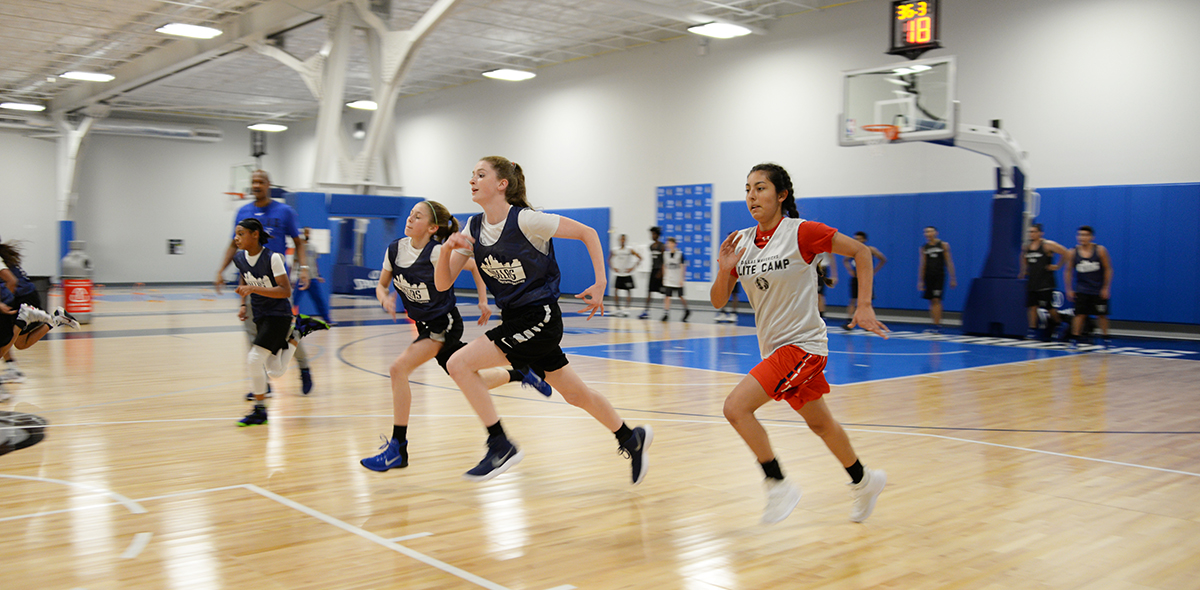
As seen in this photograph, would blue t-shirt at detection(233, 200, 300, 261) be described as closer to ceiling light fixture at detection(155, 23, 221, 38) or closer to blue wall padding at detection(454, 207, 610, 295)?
ceiling light fixture at detection(155, 23, 221, 38)

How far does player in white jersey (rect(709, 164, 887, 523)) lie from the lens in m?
4.02

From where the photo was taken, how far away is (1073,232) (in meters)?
15.3

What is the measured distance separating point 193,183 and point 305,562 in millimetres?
33847

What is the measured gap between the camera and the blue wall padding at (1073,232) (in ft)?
47.2

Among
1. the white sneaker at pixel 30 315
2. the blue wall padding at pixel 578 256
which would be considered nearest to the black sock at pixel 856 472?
the white sneaker at pixel 30 315

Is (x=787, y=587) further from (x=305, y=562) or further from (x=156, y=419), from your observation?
(x=156, y=419)

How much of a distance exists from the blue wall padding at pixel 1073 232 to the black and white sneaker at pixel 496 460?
43.7 ft

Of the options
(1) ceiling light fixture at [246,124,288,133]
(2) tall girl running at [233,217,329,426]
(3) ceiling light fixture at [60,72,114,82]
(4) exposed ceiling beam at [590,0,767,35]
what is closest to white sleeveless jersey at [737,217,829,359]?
(2) tall girl running at [233,217,329,426]

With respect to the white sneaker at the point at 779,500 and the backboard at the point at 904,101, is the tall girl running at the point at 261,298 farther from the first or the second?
the backboard at the point at 904,101

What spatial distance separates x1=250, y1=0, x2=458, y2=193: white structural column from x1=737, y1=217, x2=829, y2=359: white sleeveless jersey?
13723 millimetres

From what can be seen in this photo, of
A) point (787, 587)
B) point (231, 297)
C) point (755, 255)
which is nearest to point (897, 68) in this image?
point (755, 255)

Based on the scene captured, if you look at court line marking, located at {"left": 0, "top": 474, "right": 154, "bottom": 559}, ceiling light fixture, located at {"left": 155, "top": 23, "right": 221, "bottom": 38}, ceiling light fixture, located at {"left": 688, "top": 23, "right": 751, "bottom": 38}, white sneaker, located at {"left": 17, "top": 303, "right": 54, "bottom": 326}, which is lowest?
court line marking, located at {"left": 0, "top": 474, "right": 154, "bottom": 559}

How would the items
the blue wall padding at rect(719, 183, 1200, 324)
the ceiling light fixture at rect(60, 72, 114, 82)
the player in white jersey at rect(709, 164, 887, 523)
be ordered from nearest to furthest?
the player in white jersey at rect(709, 164, 887, 523)
the blue wall padding at rect(719, 183, 1200, 324)
the ceiling light fixture at rect(60, 72, 114, 82)

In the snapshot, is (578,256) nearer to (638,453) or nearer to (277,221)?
(277,221)
